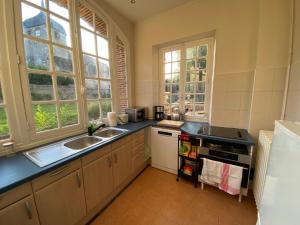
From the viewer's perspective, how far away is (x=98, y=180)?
1462 millimetres

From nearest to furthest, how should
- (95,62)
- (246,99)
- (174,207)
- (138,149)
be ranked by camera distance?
(174,207) < (246,99) < (95,62) < (138,149)

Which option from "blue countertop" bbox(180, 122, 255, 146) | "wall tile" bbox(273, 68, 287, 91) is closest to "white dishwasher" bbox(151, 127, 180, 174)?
"blue countertop" bbox(180, 122, 255, 146)

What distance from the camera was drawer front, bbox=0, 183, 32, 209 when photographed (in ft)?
2.73

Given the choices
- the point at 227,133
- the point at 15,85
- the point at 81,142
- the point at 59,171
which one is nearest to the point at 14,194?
the point at 59,171

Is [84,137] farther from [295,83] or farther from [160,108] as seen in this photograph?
[295,83]

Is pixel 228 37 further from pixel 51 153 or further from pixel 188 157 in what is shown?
pixel 51 153

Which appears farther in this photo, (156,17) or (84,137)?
(156,17)

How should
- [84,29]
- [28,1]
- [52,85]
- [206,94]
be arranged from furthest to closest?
[206,94], [84,29], [52,85], [28,1]

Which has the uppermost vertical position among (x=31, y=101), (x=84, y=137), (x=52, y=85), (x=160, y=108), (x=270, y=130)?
(x=52, y=85)

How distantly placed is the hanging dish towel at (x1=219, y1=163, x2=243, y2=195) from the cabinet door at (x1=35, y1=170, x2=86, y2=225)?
1.58 m

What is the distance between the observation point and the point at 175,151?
6.93 ft

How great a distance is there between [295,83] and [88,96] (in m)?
2.48

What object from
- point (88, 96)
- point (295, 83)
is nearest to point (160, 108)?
A: point (88, 96)

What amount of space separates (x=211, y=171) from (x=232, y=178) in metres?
0.22
